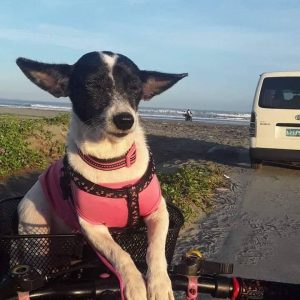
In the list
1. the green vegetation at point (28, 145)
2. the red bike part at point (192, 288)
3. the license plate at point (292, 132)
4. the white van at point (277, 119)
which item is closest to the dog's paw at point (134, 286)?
the red bike part at point (192, 288)

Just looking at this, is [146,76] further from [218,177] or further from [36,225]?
[218,177]

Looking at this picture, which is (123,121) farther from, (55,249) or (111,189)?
(55,249)

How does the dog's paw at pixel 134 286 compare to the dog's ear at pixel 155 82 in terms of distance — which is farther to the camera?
the dog's ear at pixel 155 82

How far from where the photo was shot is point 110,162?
2682 millimetres

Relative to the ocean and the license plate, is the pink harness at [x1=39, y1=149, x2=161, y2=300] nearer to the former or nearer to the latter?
the license plate

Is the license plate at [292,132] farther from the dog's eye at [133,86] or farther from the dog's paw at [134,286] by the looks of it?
the dog's paw at [134,286]

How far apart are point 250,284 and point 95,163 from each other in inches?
42.2

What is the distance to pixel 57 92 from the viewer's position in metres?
2.96

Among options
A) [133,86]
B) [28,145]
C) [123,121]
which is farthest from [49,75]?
[28,145]

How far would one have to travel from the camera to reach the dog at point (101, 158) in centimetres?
246

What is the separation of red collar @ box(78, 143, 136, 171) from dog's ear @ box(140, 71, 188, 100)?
1.60 ft

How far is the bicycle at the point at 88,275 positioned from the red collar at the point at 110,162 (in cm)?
39

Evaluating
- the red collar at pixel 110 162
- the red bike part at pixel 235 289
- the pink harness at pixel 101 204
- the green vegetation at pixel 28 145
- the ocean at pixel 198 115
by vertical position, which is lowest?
the ocean at pixel 198 115

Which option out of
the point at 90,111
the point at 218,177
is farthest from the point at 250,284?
the point at 218,177
